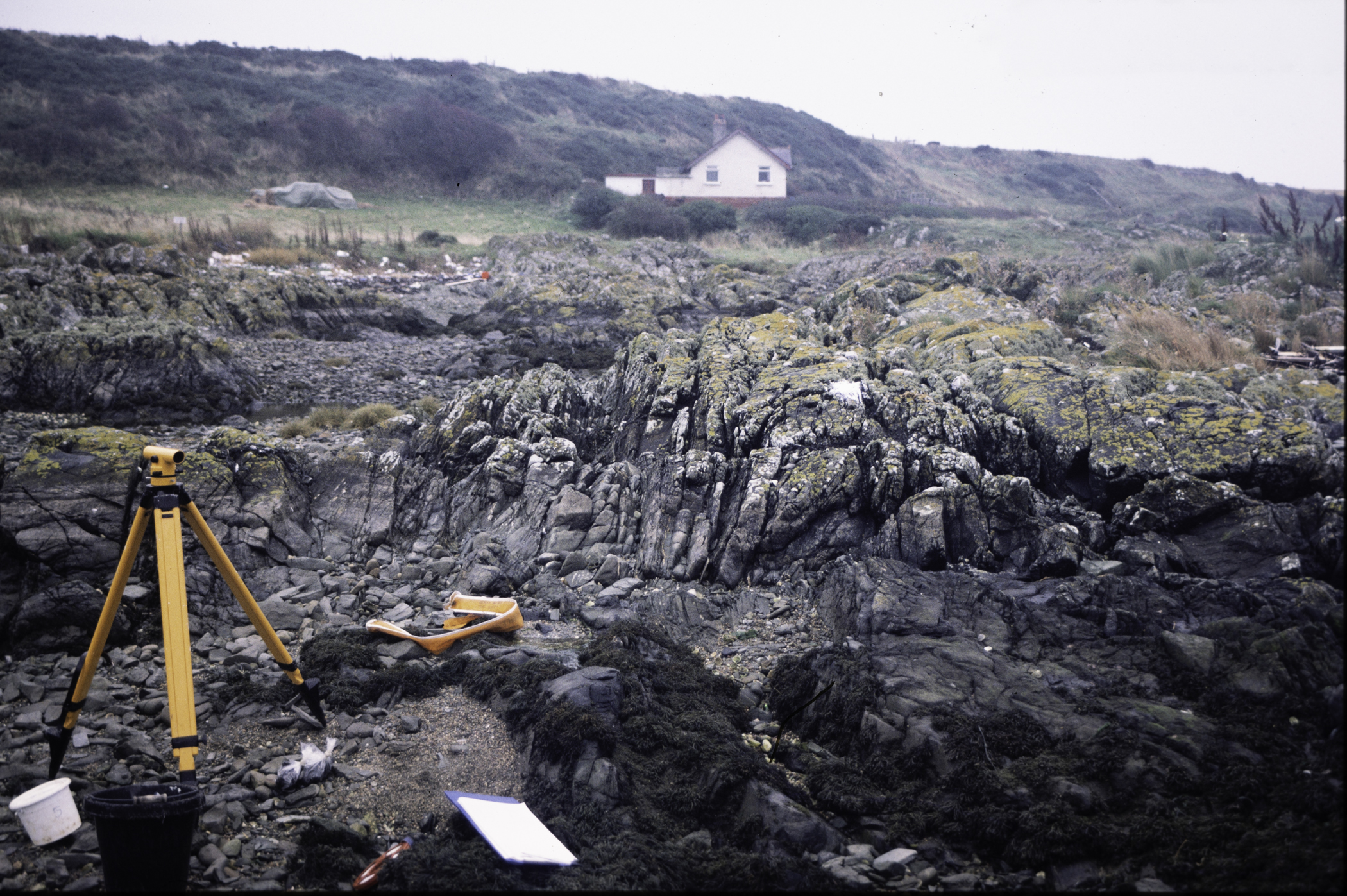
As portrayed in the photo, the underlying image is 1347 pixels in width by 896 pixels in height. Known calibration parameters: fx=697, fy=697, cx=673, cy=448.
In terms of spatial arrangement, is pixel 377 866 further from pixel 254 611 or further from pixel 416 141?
pixel 416 141

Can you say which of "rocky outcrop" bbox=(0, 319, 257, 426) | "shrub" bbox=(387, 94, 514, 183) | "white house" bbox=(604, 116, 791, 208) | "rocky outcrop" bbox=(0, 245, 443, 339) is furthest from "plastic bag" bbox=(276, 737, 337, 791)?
"shrub" bbox=(387, 94, 514, 183)

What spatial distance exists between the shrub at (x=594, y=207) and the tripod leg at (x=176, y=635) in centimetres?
3528

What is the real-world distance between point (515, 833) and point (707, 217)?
1356 inches

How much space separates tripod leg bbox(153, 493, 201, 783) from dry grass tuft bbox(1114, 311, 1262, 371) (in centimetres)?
862

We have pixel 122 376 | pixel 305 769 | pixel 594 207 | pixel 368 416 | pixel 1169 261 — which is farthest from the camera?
pixel 594 207

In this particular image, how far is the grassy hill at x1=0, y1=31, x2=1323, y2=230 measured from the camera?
3631 cm

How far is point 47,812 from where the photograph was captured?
3434 mm

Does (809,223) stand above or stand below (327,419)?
above

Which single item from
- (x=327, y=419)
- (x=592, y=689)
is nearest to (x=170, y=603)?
(x=592, y=689)

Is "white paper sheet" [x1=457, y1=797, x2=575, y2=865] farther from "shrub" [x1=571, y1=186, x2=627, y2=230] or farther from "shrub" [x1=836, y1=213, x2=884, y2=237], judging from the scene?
"shrub" [x1=571, y1=186, x2=627, y2=230]

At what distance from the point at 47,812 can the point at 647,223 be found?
33.7 metres

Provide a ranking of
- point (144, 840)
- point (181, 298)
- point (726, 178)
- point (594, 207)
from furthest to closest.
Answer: point (726, 178), point (594, 207), point (181, 298), point (144, 840)

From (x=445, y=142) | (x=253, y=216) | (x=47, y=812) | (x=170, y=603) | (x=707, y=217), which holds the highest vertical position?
(x=445, y=142)

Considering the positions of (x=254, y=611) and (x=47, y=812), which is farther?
(x=254, y=611)
